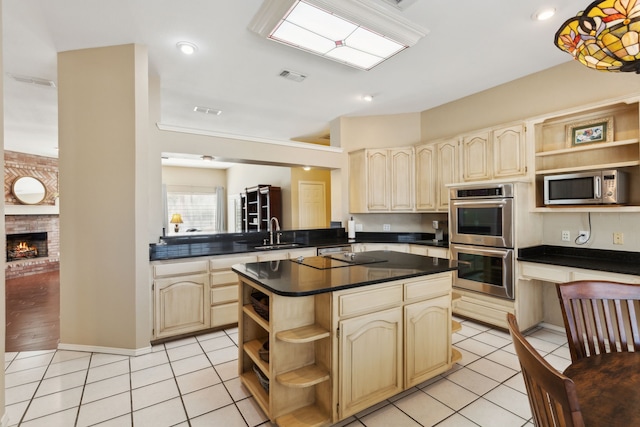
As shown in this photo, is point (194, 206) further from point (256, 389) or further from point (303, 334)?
point (303, 334)

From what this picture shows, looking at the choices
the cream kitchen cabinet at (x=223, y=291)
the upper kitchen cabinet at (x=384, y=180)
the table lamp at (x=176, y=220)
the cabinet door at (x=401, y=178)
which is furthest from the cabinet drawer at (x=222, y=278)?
the table lamp at (x=176, y=220)

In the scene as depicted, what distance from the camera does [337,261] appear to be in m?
2.53

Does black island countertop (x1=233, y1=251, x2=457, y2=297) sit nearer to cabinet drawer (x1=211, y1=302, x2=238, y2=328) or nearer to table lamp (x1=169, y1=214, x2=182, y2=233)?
cabinet drawer (x1=211, y1=302, x2=238, y2=328)

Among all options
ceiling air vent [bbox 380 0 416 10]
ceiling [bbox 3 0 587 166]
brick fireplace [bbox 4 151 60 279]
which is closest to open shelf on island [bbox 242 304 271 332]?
ceiling [bbox 3 0 587 166]

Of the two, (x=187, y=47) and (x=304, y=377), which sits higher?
(x=187, y=47)

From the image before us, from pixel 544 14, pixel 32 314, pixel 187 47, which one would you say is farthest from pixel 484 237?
pixel 32 314

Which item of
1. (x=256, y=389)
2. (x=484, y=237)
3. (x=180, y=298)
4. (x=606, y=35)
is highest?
(x=606, y=35)

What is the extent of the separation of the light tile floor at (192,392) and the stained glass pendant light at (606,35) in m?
2.02

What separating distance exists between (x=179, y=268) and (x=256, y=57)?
7.36ft

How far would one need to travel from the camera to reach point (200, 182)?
9.20 meters

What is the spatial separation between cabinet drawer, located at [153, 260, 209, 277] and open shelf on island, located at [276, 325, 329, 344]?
1.76 metres

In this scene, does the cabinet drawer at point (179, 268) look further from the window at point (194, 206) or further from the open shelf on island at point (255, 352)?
the window at point (194, 206)

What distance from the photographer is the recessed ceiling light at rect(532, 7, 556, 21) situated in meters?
2.32

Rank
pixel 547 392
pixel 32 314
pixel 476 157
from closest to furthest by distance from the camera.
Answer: pixel 547 392, pixel 476 157, pixel 32 314
